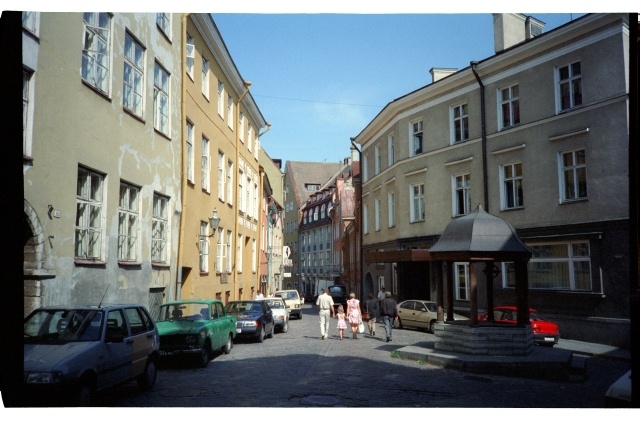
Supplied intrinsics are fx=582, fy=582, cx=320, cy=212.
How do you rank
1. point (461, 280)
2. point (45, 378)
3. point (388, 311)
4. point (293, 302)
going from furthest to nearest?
point (293, 302), point (388, 311), point (461, 280), point (45, 378)

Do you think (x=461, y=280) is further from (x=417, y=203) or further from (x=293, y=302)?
(x=293, y=302)

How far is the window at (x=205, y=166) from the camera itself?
59.1 ft

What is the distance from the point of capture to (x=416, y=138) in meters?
17.9

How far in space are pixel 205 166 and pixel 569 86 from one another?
34.8ft

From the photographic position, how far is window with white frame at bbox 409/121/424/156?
58.0 feet

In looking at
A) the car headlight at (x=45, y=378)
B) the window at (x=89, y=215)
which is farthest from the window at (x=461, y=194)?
the car headlight at (x=45, y=378)

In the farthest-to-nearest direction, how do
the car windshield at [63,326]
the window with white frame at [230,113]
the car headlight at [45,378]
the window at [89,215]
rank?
1. the window with white frame at [230,113]
2. the window at [89,215]
3. the car windshield at [63,326]
4. the car headlight at [45,378]

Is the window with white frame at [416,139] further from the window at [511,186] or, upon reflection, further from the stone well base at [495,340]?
the stone well base at [495,340]

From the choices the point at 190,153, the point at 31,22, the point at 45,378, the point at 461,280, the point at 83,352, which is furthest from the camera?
the point at 190,153

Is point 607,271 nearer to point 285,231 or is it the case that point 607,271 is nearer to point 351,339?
point 351,339

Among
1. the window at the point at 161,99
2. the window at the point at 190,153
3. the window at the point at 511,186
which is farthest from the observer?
the window at the point at 190,153

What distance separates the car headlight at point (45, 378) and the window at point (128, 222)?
5.02 metres

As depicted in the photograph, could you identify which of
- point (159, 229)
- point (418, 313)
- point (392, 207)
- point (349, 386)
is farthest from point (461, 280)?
point (159, 229)

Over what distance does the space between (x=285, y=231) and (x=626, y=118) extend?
168 feet
